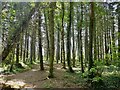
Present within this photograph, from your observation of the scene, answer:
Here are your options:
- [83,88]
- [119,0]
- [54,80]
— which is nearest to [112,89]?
[83,88]

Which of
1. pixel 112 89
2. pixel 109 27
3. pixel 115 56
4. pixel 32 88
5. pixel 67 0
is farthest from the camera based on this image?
pixel 109 27

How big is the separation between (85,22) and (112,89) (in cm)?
1131

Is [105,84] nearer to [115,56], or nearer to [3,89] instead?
[115,56]

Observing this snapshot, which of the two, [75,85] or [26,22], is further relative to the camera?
[75,85]

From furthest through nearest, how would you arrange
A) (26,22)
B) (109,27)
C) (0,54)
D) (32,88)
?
(109,27), (32,88), (26,22), (0,54)

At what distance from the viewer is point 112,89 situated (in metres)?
11.0

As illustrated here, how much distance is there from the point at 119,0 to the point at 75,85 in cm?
681

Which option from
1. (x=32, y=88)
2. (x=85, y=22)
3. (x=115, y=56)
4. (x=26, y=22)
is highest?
(x=85, y=22)

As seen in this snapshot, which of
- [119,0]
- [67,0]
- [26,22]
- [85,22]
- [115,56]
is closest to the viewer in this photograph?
[26,22]

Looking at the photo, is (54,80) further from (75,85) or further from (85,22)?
(85,22)

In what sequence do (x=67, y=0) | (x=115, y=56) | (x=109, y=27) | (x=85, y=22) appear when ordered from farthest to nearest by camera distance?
(x=109, y=27), (x=85, y=22), (x=67, y=0), (x=115, y=56)

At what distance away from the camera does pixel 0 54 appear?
353 centimetres

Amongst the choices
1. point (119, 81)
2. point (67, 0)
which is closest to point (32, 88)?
point (119, 81)

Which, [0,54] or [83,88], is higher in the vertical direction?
[0,54]
